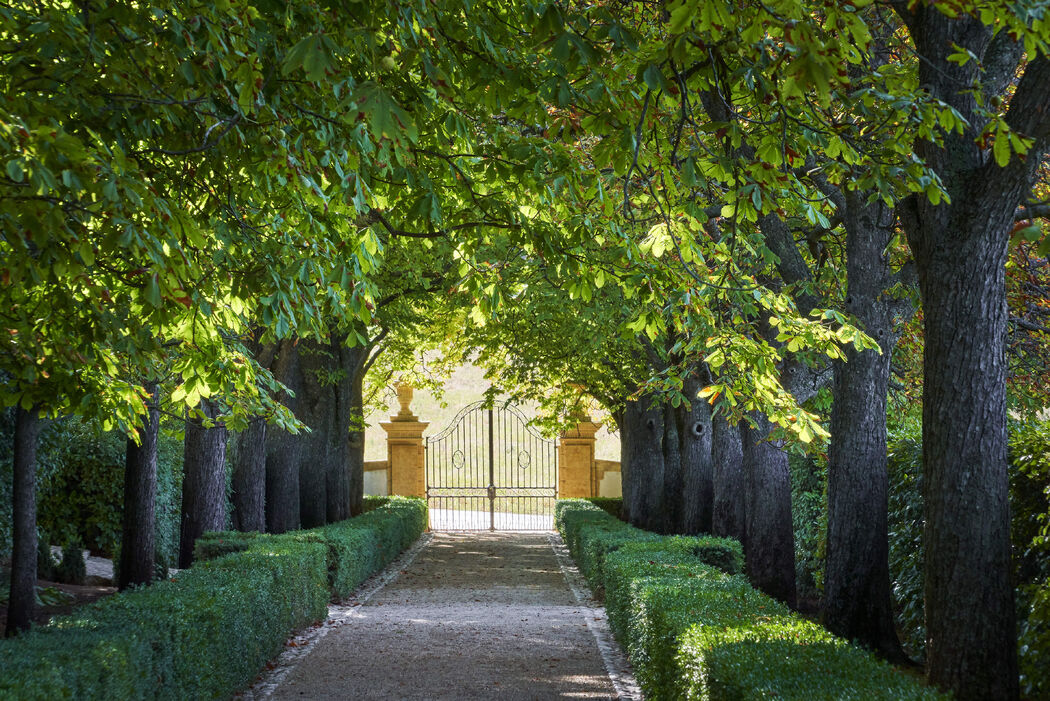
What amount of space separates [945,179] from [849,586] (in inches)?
142

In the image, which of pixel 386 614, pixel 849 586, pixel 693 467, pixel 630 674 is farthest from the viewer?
pixel 693 467

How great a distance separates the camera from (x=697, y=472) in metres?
15.7

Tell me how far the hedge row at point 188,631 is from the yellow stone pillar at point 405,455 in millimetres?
16824

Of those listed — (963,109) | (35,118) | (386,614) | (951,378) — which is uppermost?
(963,109)

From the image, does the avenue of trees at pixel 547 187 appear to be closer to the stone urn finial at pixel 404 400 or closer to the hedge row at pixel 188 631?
the hedge row at pixel 188 631

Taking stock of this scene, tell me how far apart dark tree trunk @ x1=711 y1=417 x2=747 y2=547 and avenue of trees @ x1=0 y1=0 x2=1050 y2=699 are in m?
5.92

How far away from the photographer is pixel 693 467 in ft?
51.6

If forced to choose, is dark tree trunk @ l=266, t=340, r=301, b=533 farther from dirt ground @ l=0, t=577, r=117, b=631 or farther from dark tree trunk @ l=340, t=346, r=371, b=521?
dirt ground @ l=0, t=577, r=117, b=631

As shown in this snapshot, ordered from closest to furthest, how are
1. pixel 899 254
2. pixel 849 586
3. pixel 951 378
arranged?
pixel 951 378
pixel 849 586
pixel 899 254

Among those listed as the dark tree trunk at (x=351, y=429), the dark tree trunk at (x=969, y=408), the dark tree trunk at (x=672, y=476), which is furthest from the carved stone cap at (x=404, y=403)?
the dark tree trunk at (x=969, y=408)

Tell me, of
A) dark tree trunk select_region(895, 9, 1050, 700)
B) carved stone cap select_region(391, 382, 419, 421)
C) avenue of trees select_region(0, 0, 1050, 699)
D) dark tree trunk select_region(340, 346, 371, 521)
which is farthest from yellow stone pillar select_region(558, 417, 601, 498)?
dark tree trunk select_region(895, 9, 1050, 700)

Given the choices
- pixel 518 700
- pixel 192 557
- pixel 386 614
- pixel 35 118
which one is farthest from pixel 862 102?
pixel 192 557

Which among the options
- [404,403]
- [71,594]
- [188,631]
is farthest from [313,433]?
[404,403]

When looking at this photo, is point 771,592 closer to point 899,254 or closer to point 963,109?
point 899,254
